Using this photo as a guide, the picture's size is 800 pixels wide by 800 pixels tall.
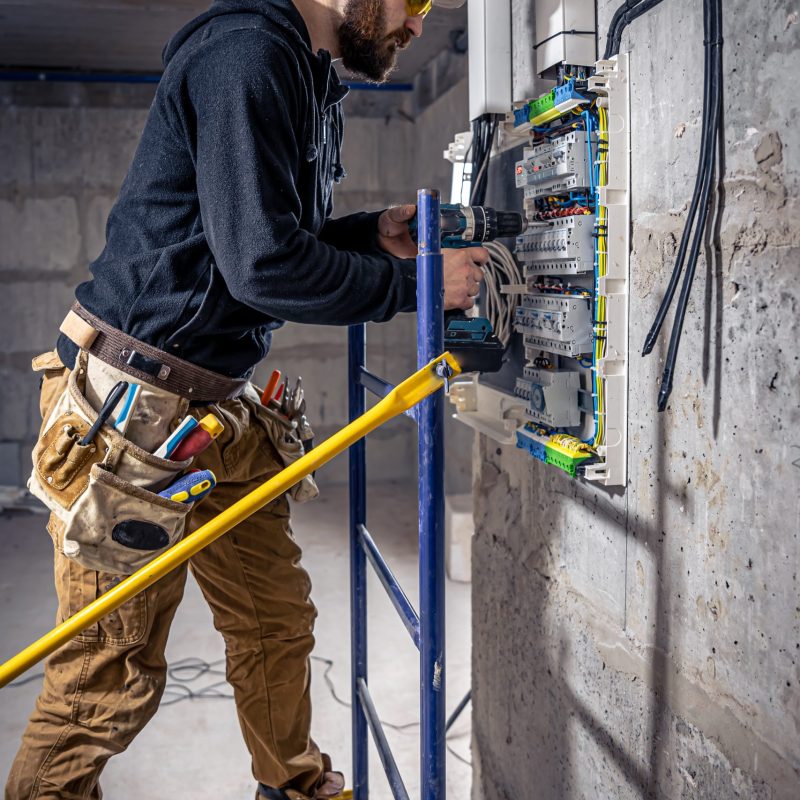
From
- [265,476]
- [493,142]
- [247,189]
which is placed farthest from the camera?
[265,476]

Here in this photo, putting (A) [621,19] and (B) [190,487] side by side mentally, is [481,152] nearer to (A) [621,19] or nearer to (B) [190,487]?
(A) [621,19]

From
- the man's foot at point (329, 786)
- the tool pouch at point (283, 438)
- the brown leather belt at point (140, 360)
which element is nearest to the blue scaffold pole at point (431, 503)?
the brown leather belt at point (140, 360)

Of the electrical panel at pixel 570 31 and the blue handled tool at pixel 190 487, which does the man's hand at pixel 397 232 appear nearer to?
the electrical panel at pixel 570 31

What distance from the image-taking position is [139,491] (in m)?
1.31

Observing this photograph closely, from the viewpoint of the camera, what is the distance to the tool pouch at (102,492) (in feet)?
4.24

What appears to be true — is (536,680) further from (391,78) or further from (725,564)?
(391,78)

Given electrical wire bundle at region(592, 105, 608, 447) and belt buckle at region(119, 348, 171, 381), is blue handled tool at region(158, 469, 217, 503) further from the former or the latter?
electrical wire bundle at region(592, 105, 608, 447)

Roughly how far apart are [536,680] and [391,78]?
3.90 metres

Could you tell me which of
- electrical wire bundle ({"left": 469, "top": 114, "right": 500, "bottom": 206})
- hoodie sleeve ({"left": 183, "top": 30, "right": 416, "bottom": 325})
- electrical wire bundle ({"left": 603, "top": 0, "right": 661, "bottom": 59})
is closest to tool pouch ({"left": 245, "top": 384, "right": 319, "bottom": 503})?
hoodie sleeve ({"left": 183, "top": 30, "right": 416, "bottom": 325})

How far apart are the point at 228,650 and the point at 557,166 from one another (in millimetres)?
1144

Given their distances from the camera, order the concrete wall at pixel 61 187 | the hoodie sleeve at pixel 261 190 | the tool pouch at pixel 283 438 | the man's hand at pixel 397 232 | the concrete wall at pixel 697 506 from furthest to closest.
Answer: the concrete wall at pixel 61 187 → the tool pouch at pixel 283 438 → the man's hand at pixel 397 232 → the hoodie sleeve at pixel 261 190 → the concrete wall at pixel 697 506

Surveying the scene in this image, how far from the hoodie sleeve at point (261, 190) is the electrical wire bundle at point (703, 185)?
0.38 metres

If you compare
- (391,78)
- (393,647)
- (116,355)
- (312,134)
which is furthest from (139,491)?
(391,78)

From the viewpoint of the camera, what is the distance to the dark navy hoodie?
1.14m
